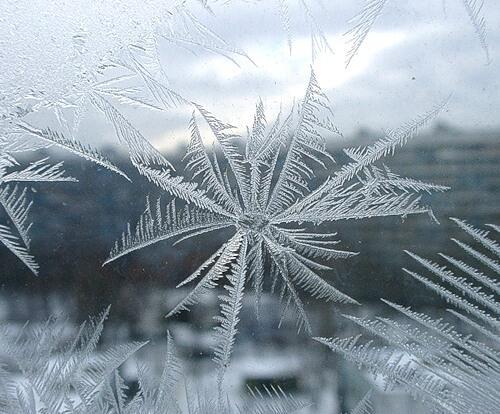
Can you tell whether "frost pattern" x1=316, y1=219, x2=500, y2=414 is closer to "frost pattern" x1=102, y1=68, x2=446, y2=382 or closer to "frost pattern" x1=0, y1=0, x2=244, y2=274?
"frost pattern" x1=102, y1=68, x2=446, y2=382

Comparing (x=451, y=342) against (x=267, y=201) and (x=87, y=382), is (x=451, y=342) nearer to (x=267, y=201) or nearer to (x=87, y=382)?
(x=267, y=201)

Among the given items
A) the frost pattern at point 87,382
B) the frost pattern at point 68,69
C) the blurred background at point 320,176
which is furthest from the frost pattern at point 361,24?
the frost pattern at point 87,382

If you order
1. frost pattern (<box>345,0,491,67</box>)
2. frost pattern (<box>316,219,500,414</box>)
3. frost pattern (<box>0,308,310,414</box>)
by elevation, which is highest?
frost pattern (<box>345,0,491,67</box>)

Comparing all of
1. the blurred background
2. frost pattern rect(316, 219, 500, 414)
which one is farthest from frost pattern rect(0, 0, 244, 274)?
frost pattern rect(316, 219, 500, 414)

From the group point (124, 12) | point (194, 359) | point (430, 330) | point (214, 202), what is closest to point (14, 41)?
point (124, 12)

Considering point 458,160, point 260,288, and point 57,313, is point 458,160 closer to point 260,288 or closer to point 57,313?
point 260,288
